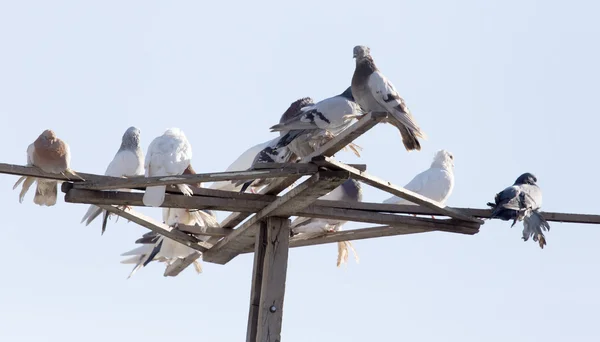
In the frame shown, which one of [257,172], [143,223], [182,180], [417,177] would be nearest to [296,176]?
[257,172]

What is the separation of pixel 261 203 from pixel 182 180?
2.70 feet

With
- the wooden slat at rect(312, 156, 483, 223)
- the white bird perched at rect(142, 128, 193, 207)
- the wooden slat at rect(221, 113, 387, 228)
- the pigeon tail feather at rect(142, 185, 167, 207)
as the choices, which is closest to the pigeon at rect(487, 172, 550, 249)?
the wooden slat at rect(312, 156, 483, 223)

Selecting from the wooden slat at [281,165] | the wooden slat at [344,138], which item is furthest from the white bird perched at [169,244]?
the wooden slat at [281,165]

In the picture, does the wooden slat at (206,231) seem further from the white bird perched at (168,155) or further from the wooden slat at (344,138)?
the wooden slat at (344,138)

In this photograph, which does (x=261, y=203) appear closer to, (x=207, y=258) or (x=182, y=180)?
(x=182, y=180)

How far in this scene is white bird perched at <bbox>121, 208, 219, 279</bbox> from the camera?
10.2 m

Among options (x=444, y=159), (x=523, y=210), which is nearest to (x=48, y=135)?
(x=523, y=210)

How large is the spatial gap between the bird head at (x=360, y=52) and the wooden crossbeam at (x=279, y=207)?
4.86 ft

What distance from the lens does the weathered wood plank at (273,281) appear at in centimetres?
838

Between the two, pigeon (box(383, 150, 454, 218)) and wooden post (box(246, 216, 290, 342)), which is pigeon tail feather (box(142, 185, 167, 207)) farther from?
pigeon (box(383, 150, 454, 218))

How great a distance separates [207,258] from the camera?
9.94 metres

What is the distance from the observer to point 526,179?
9.90 metres

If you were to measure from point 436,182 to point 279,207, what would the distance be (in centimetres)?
302

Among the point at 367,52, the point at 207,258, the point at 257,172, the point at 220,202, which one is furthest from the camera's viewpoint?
the point at 207,258
